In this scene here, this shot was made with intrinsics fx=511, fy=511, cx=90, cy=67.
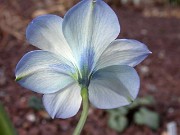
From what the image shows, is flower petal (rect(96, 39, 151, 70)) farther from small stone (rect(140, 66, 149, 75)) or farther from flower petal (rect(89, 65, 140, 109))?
small stone (rect(140, 66, 149, 75))

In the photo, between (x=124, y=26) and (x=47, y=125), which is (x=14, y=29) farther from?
(x=47, y=125)

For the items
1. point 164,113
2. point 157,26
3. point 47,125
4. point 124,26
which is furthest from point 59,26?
point 157,26

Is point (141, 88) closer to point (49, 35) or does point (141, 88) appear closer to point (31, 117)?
point (31, 117)

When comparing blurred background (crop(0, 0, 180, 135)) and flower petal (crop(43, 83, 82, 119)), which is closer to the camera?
flower petal (crop(43, 83, 82, 119))

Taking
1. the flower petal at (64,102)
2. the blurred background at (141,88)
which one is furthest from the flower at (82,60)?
the blurred background at (141,88)

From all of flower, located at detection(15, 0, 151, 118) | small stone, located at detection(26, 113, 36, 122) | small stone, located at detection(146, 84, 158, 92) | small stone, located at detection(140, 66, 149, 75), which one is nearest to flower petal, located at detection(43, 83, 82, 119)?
flower, located at detection(15, 0, 151, 118)

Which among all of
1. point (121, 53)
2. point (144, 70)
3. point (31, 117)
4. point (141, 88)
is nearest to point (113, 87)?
point (121, 53)
